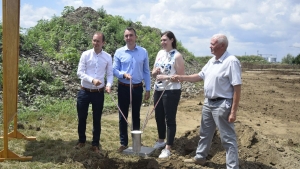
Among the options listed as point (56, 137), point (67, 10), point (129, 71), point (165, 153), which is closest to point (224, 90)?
point (165, 153)

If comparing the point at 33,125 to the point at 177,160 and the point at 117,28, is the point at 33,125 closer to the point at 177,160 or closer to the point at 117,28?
the point at 177,160

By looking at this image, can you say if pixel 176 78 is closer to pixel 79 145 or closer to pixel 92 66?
pixel 92 66

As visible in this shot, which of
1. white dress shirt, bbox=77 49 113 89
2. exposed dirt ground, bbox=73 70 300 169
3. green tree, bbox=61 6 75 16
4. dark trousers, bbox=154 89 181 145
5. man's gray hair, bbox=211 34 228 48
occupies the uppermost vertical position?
green tree, bbox=61 6 75 16

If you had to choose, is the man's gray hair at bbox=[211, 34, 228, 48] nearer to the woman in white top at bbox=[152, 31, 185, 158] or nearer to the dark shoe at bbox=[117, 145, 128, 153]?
the woman in white top at bbox=[152, 31, 185, 158]

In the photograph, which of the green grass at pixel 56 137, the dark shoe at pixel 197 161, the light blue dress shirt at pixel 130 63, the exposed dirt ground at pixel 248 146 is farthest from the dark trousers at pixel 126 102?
the dark shoe at pixel 197 161

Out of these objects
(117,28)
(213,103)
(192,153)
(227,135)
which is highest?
(117,28)

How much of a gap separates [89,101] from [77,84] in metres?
6.70

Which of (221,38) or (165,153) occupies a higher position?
(221,38)

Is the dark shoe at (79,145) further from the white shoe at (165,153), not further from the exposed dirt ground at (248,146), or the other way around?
the white shoe at (165,153)

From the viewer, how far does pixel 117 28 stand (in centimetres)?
Answer: 1997

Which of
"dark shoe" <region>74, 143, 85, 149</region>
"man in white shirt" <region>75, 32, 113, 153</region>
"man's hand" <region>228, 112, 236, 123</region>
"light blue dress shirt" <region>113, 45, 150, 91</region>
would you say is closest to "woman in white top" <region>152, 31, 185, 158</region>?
"light blue dress shirt" <region>113, 45, 150, 91</region>

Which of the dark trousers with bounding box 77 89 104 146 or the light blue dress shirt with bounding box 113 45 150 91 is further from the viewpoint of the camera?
the light blue dress shirt with bounding box 113 45 150 91

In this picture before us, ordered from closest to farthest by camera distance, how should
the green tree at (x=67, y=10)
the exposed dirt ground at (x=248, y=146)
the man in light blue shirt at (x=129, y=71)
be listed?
1. the exposed dirt ground at (x=248, y=146)
2. the man in light blue shirt at (x=129, y=71)
3. the green tree at (x=67, y=10)

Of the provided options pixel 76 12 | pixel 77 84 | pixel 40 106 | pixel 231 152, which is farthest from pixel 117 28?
pixel 231 152
